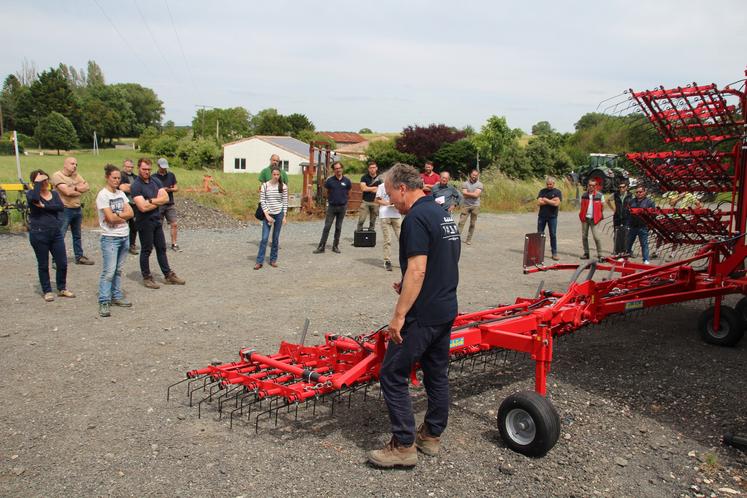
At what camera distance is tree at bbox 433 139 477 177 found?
4281cm

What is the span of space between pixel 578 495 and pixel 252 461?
211 cm

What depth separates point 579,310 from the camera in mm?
5457

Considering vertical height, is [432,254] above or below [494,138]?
below

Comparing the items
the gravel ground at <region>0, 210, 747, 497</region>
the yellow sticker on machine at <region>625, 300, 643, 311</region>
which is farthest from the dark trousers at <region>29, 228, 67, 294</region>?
the yellow sticker on machine at <region>625, 300, 643, 311</region>

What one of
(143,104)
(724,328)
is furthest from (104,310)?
(143,104)

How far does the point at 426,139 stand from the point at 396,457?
141 feet

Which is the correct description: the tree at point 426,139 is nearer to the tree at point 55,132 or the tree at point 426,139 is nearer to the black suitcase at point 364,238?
the black suitcase at point 364,238

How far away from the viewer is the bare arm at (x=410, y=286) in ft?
12.3

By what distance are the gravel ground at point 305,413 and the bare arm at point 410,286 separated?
3.41 ft

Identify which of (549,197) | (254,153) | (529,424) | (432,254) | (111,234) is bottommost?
(529,424)

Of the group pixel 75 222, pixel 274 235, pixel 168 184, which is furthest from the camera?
pixel 168 184

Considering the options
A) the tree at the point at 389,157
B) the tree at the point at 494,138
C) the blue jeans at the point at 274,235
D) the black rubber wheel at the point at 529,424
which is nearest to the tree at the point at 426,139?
the tree at the point at 389,157

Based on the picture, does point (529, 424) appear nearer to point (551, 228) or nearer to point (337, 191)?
point (337, 191)

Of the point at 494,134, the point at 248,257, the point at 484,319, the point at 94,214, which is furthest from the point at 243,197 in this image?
the point at 494,134
